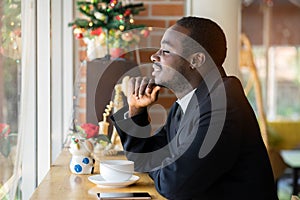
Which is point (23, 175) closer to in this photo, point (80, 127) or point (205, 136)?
point (80, 127)

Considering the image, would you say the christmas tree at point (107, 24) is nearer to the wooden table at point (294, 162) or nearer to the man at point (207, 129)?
the man at point (207, 129)

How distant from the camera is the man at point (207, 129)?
1780mm

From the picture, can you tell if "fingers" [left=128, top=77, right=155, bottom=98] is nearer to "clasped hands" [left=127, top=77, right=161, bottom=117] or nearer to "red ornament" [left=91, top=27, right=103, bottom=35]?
"clasped hands" [left=127, top=77, right=161, bottom=117]

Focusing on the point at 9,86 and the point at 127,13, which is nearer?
the point at 9,86

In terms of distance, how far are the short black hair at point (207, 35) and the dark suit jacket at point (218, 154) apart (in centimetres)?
8

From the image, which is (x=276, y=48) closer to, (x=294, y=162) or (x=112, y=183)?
(x=294, y=162)

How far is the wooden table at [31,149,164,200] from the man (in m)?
0.18

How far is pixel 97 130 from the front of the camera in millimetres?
2756

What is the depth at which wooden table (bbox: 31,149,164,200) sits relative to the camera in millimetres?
1973

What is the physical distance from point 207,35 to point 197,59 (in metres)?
0.08

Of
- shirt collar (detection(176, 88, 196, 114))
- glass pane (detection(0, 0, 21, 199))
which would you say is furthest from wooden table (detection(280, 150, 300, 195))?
glass pane (detection(0, 0, 21, 199))

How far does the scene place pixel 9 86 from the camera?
1.87 meters

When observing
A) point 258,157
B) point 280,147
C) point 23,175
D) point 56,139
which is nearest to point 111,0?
point 56,139

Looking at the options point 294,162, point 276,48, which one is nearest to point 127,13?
point 294,162
